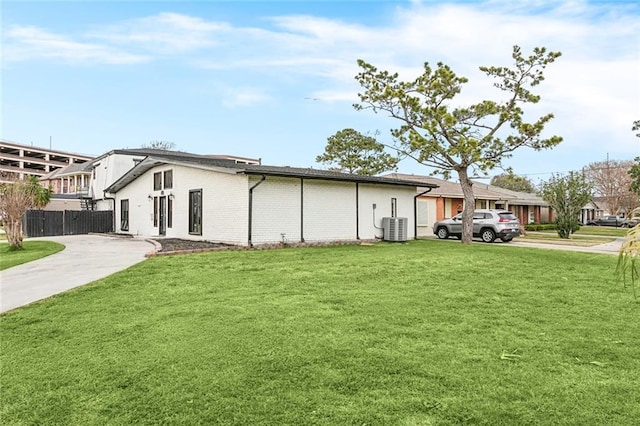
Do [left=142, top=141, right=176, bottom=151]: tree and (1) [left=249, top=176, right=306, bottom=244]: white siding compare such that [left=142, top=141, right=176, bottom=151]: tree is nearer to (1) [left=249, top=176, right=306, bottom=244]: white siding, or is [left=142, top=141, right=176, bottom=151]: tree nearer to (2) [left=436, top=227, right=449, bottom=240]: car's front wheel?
(2) [left=436, top=227, right=449, bottom=240]: car's front wheel

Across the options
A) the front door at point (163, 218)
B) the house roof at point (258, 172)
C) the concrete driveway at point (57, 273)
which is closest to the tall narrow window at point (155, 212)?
the front door at point (163, 218)

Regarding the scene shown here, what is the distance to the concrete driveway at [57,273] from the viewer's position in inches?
275

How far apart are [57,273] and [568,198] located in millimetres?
25013

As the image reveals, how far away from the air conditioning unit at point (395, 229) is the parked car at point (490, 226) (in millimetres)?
4316

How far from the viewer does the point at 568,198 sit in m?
24.1

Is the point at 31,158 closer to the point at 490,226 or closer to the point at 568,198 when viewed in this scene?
the point at 490,226

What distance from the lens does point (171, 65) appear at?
16.2m

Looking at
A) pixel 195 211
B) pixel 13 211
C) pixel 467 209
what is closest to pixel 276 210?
pixel 195 211

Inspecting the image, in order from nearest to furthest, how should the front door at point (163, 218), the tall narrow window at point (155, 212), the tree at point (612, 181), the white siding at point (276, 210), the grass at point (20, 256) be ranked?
1. the grass at point (20, 256)
2. the white siding at point (276, 210)
3. the front door at point (163, 218)
4. the tall narrow window at point (155, 212)
5. the tree at point (612, 181)

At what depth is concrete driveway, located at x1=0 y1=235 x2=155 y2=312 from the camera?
23.0 ft

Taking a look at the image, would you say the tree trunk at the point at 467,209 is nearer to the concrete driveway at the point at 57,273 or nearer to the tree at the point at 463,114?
the tree at the point at 463,114

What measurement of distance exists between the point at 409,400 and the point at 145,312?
395 centimetres

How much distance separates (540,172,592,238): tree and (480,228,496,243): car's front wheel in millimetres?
7084

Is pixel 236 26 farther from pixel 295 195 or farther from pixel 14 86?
pixel 14 86
